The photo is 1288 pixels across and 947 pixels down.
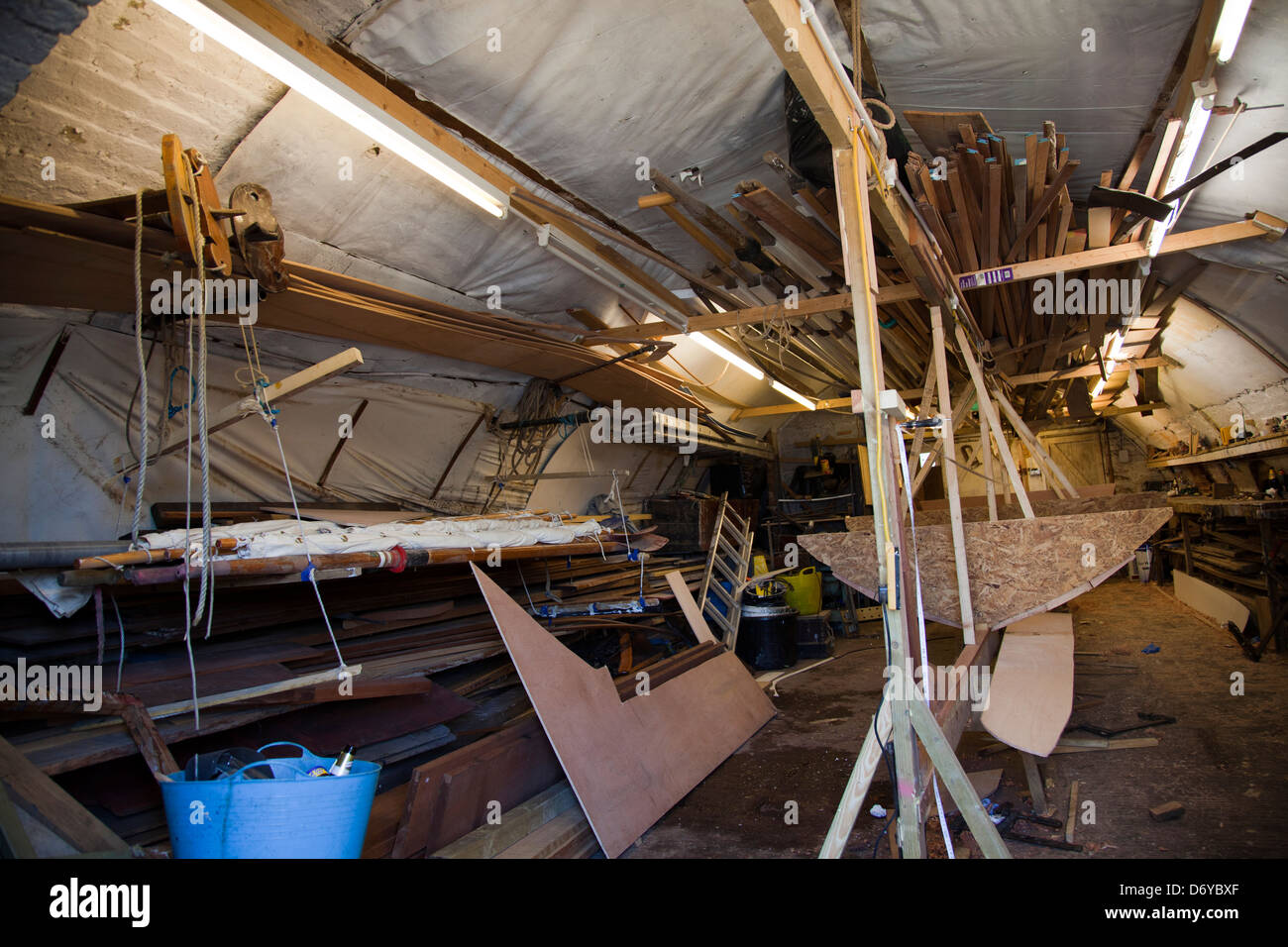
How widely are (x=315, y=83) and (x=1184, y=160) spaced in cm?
402

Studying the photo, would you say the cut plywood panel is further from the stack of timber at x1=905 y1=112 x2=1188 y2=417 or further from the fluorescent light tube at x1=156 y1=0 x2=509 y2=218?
the fluorescent light tube at x1=156 y1=0 x2=509 y2=218

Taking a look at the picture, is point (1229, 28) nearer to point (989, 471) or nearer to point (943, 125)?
point (943, 125)

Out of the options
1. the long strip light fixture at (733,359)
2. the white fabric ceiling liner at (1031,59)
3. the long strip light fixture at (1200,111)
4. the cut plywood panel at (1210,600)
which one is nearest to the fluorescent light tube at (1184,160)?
the long strip light fixture at (1200,111)

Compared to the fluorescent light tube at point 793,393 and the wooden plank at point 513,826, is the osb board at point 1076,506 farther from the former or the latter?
Result: the fluorescent light tube at point 793,393

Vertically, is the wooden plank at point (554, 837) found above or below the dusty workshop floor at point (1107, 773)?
above

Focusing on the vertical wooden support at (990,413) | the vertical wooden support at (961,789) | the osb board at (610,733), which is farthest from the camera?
the vertical wooden support at (990,413)

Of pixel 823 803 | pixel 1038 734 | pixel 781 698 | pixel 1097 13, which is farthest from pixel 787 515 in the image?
pixel 1097 13

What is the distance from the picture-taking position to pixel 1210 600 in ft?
28.1

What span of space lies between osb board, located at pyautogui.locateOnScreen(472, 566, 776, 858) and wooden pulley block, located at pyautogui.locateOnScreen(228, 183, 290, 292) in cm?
184

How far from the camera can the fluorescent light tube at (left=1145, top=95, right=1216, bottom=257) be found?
10.3ft

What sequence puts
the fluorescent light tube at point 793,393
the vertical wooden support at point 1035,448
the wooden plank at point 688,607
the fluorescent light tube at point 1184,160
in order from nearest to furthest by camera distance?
the fluorescent light tube at point 1184,160 → the vertical wooden support at point 1035,448 → the wooden plank at point 688,607 → the fluorescent light tube at point 793,393

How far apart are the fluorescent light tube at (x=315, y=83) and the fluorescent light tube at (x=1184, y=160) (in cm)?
327

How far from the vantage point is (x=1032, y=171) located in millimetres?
3934

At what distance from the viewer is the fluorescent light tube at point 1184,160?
313 centimetres
